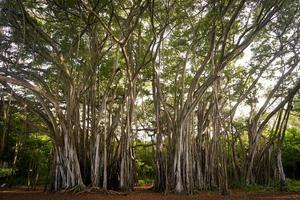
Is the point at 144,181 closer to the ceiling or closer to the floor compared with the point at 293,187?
closer to the ceiling

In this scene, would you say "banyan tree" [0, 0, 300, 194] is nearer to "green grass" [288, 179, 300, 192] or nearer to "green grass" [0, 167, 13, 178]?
"green grass" [288, 179, 300, 192]

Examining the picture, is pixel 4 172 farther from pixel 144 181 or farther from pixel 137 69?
pixel 137 69

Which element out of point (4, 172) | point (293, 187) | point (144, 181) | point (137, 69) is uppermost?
point (137, 69)

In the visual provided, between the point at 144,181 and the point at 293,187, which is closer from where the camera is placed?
the point at 293,187

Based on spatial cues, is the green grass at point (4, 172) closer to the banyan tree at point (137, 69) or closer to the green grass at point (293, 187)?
the banyan tree at point (137, 69)

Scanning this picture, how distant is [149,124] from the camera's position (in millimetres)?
13359

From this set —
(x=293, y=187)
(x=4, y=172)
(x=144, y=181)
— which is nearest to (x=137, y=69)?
(x=293, y=187)

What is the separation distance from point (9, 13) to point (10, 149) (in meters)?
8.46

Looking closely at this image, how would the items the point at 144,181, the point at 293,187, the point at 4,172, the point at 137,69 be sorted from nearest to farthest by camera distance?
the point at 137,69
the point at 293,187
the point at 4,172
the point at 144,181

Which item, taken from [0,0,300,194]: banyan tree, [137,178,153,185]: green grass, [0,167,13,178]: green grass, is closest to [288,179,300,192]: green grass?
[0,0,300,194]: banyan tree

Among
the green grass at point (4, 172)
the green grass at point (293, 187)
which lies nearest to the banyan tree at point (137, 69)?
the green grass at point (293, 187)

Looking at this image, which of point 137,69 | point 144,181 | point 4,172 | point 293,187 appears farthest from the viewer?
point 144,181

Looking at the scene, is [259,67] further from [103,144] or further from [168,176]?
[103,144]

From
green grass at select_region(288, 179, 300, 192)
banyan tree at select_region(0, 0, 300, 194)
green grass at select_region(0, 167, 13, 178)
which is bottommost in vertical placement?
green grass at select_region(288, 179, 300, 192)
